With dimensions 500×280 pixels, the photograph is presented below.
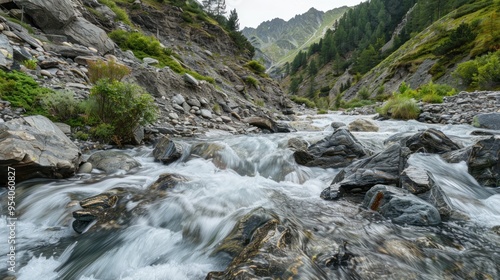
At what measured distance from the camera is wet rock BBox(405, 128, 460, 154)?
6.84 meters

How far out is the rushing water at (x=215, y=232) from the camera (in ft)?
9.09

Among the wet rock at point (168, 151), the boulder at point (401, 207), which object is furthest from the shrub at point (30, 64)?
the boulder at point (401, 207)

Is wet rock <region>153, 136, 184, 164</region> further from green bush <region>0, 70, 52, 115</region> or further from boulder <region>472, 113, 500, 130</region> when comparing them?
boulder <region>472, 113, 500, 130</region>

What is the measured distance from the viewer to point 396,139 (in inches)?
340

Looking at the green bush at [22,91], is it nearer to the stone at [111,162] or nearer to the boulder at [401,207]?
the stone at [111,162]

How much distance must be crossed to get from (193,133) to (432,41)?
47125 millimetres

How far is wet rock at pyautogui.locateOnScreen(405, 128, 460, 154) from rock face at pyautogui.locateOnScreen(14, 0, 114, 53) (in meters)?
16.5

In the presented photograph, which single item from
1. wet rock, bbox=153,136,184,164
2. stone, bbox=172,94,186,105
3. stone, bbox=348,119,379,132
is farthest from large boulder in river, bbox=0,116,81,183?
stone, bbox=348,119,379,132

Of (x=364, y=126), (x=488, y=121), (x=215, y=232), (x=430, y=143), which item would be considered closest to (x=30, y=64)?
(x=215, y=232)

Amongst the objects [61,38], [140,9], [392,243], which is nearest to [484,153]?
[392,243]

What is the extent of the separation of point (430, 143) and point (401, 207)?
14.6 ft

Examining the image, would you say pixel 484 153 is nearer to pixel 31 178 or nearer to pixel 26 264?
pixel 26 264

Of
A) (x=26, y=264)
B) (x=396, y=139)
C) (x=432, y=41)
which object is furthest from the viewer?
(x=432, y=41)

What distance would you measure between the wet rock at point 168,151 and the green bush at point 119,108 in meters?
1.13
